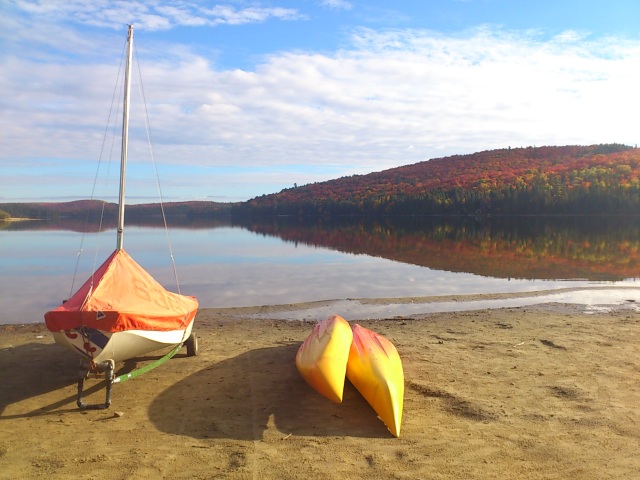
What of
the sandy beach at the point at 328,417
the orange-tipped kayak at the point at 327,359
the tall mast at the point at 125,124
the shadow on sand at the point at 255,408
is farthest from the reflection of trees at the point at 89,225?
the orange-tipped kayak at the point at 327,359

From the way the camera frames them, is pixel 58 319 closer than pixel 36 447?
No

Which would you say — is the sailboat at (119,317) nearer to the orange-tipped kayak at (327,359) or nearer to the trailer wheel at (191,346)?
the trailer wheel at (191,346)

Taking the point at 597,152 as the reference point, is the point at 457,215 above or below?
below

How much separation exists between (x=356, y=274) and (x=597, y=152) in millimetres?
109606

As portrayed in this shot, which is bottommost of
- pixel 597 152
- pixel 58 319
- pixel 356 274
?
pixel 356 274

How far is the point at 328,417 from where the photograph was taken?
6.45 m

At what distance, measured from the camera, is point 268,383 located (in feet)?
24.8

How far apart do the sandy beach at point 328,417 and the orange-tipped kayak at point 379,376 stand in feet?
0.61

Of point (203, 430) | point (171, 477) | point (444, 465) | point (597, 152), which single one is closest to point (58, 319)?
point (203, 430)

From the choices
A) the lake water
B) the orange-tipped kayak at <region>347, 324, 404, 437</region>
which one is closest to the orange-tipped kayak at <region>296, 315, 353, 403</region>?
the orange-tipped kayak at <region>347, 324, 404, 437</region>

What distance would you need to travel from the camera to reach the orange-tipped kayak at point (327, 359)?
21.5 feet

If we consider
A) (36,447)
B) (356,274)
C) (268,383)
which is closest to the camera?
(36,447)

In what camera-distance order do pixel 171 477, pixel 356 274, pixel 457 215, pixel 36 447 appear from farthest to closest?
pixel 457 215 → pixel 356 274 → pixel 36 447 → pixel 171 477

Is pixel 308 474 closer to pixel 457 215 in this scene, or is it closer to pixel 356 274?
pixel 356 274
